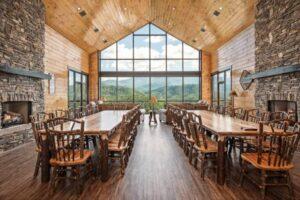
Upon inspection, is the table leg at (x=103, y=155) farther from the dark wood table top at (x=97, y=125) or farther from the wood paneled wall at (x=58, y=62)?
the wood paneled wall at (x=58, y=62)

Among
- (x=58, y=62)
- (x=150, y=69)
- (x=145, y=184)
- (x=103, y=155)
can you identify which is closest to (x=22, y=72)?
(x=58, y=62)

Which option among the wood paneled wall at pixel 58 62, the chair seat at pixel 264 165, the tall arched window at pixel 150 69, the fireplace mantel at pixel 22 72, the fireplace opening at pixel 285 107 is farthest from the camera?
the tall arched window at pixel 150 69

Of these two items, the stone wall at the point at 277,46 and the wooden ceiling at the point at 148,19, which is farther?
the wooden ceiling at the point at 148,19

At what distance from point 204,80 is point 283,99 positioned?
822 cm

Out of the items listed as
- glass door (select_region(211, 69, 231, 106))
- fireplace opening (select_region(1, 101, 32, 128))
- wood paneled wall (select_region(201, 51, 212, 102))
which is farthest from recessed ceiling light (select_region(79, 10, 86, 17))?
wood paneled wall (select_region(201, 51, 212, 102))

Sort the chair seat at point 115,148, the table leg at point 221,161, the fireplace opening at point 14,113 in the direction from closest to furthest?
the table leg at point 221,161 < the chair seat at point 115,148 < the fireplace opening at point 14,113

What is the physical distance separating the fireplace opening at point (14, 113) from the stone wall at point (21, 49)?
0.21m

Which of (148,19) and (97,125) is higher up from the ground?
(148,19)

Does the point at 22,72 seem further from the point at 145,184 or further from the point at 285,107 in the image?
the point at 285,107

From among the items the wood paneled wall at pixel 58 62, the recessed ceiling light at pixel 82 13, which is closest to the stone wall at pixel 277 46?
the recessed ceiling light at pixel 82 13

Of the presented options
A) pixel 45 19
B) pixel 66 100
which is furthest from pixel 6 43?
pixel 66 100

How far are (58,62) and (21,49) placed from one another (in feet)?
9.36

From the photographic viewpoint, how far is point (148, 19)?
42.5 feet

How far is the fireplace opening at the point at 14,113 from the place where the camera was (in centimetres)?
538
